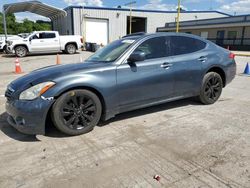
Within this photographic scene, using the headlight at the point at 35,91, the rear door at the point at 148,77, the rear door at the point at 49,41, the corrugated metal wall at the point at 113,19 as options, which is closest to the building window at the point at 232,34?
the corrugated metal wall at the point at 113,19

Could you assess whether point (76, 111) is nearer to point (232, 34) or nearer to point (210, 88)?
point (210, 88)

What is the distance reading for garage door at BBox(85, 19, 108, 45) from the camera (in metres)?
30.8

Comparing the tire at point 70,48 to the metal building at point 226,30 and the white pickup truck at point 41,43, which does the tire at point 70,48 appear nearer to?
the white pickup truck at point 41,43

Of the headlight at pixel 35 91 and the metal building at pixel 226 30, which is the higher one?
the metal building at pixel 226 30

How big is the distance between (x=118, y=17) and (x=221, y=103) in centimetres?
3042

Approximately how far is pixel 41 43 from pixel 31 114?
16.6 m

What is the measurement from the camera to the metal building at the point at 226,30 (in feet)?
91.5

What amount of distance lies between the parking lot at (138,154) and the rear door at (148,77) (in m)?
0.47

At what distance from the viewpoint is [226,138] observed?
3.59 m

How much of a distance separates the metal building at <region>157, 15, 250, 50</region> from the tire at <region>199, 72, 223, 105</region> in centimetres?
2480

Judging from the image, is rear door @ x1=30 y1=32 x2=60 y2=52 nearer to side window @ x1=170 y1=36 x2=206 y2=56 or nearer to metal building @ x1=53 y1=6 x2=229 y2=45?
metal building @ x1=53 y1=6 x2=229 y2=45

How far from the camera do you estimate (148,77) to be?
4.17m

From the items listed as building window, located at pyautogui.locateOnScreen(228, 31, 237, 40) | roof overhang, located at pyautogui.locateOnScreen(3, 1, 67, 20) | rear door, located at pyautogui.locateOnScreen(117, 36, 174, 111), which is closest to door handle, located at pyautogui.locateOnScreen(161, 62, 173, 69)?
rear door, located at pyautogui.locateOnScreen(117, 36, 174, 111)

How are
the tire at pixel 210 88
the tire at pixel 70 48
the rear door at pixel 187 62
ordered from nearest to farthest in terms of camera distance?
1. the rear door at pixel 187 62
2. the tire at pixel 210 88
3. the tire at pixel 70 48
